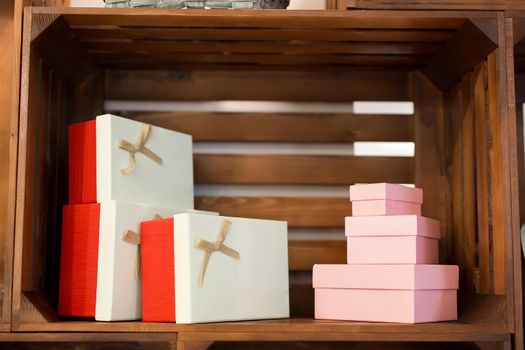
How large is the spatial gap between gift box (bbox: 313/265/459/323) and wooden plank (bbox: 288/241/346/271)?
270 millimetres

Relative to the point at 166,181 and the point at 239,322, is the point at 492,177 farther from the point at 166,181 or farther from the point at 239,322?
the point at 166,181

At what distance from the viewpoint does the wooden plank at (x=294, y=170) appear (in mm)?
2234

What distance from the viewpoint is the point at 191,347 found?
171cm

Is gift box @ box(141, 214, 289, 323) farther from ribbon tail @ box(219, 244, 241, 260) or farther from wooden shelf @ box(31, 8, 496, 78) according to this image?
wooden shelf @ box(31, 8, 496, 78)

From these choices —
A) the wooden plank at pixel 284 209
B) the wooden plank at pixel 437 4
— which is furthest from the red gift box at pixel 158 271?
the wooden plank at pixel 437 4

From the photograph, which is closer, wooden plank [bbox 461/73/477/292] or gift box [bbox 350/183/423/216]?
gift box [bbox 350/183/423/216]

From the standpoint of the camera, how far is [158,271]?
1.80 m

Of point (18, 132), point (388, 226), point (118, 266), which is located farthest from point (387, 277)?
point (18, 132)

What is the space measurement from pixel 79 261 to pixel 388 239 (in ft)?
2.30

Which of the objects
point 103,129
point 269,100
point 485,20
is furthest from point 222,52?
point 485,20

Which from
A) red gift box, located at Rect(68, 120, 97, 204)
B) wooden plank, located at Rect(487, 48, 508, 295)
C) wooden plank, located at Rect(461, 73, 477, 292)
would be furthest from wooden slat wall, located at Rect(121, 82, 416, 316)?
wooden plank, located at Rect(487, 48, 508, 295)

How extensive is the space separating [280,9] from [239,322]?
27.7 inches

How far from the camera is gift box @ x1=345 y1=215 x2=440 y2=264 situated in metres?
1.84

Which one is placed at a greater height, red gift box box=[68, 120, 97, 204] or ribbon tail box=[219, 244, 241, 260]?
red gift box box=[68, 120, 97, 204]
